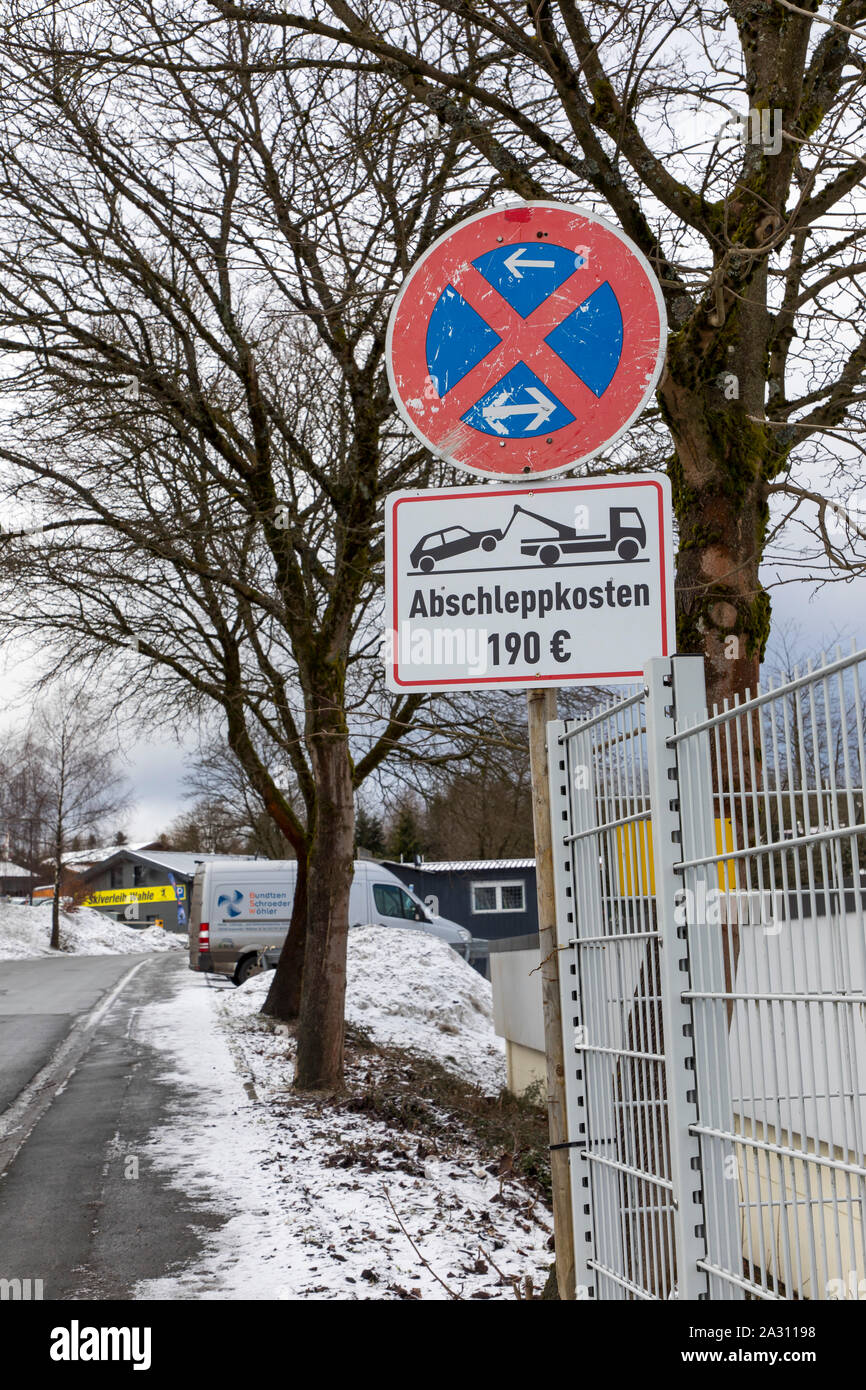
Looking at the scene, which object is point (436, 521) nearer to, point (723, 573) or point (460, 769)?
point (723, 573)

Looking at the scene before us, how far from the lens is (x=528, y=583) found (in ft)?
11.4

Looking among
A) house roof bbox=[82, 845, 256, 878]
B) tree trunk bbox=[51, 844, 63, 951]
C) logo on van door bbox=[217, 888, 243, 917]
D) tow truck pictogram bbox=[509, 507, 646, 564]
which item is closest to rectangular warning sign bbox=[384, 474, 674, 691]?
tow truck pictogram bbox=[509, 507, 646, 564]

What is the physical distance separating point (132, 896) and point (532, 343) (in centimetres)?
7947

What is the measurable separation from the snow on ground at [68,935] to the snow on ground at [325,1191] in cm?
3045

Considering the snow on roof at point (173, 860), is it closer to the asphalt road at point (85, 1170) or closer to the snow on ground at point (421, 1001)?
the snow on ground at point (421, 1001)

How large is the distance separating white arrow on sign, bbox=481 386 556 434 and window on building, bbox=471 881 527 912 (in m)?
42.2

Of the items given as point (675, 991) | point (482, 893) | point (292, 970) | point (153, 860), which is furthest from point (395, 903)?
point (153, 860)

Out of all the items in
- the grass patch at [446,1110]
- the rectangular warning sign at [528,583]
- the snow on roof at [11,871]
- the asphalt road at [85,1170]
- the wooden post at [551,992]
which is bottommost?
the grass patch at [446,1110]

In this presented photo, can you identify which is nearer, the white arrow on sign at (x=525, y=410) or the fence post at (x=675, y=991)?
the fence post at (x=675, y=991)

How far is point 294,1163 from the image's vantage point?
865cm

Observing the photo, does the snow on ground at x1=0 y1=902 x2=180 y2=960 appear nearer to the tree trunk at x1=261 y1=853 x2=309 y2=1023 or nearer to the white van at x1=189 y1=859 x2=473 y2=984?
the white van at x1=189 y1=859 x2=473 y2=984

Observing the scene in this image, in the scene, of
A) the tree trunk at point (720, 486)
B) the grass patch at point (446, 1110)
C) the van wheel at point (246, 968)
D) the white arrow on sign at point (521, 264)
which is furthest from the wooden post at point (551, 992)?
the van wheel at point (246, 968)

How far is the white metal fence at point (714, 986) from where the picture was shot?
219cm
